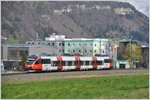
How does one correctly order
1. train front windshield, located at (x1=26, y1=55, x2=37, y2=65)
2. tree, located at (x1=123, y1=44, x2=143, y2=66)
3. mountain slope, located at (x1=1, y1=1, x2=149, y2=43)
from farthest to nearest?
tree, located at (x1=123, y1=44, x2=143, y2=66) < train front windshield, located at (x1=26, y1=55, x2=37, y2=65) < mountain slope, located at (x1=1, y1=1, x2=149, y2=43)

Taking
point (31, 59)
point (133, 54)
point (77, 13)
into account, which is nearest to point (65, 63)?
point (31, 59)

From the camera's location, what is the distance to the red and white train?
822 inches

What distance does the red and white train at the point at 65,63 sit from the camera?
68.5 ft

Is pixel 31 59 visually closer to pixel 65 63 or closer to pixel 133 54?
pixel 65 63

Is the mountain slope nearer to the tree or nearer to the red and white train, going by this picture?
the tree

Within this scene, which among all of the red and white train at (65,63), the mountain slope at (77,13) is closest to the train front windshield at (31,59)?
the red and white train at (65,63)

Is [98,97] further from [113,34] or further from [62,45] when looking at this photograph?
[113,34]

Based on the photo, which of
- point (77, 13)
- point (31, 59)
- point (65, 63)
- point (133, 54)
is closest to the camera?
point (31, 59)

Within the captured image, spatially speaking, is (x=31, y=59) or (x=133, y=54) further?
(x=133, y=54)

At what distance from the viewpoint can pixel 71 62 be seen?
2331cm

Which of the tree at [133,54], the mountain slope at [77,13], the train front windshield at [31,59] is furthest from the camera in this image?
the tree at [133,54]

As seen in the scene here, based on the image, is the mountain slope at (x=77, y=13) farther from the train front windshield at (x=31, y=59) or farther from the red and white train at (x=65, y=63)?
the red and white train at (x=65, y=63)

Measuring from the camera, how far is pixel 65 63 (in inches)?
897

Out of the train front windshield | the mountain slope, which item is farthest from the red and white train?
the mountain slope
